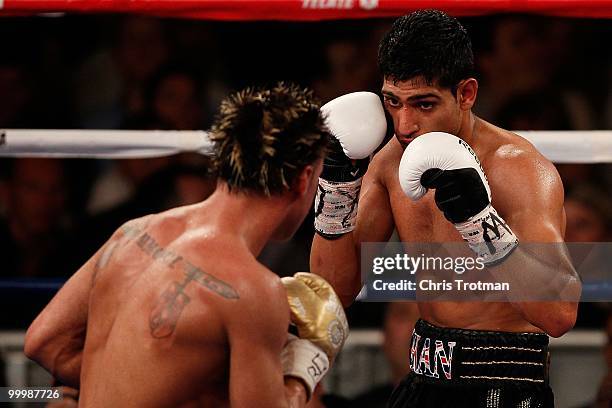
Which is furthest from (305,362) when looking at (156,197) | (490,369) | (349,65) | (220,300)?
(349,65)

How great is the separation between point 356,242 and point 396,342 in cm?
57

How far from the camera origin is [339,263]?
6.36ft

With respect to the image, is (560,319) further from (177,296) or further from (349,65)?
(349,65)

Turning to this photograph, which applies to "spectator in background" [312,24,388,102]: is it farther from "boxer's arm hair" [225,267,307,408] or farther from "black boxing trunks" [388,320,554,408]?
"boxer's arm hair" [225,267,307,408]

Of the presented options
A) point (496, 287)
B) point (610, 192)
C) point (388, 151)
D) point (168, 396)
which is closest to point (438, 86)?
point (388, 151)

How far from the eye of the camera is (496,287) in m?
1.79

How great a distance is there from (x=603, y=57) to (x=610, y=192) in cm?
52

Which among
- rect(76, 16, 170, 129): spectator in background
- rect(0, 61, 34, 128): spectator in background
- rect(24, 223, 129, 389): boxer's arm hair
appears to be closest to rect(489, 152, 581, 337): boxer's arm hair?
rect(24, 223, 129, 389): boxer's arm hair

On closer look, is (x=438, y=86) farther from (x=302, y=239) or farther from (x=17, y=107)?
(x=17, y=107)

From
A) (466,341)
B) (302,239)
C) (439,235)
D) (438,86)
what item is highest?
(438,86)

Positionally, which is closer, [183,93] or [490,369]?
[490,369]

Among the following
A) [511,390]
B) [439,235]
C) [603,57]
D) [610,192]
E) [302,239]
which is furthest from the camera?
[603,57]

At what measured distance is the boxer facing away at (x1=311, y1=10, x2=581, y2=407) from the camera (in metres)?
1.67

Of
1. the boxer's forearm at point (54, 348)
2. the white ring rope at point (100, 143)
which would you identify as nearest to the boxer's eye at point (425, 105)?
the white ring rope at point (100, 143)
